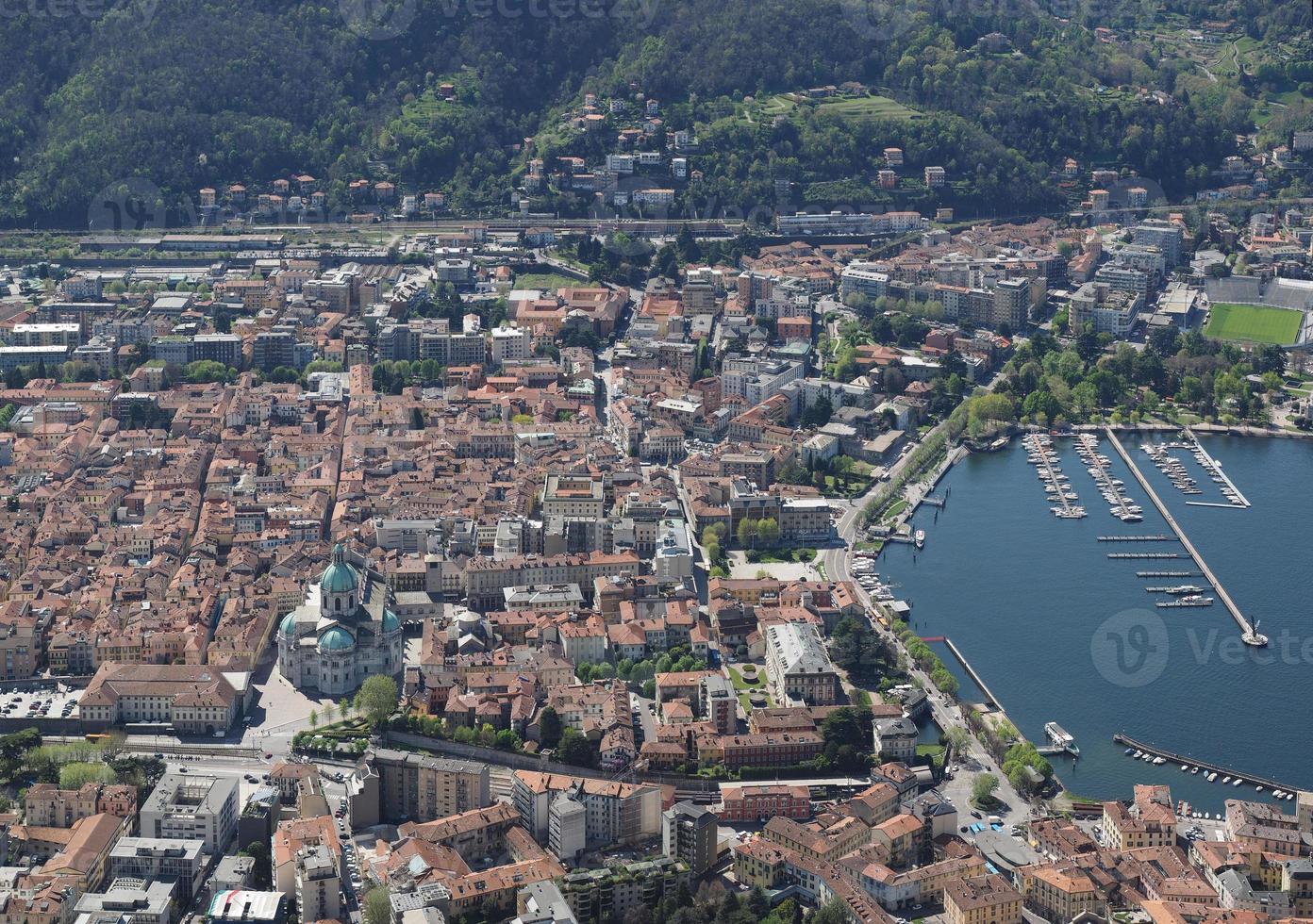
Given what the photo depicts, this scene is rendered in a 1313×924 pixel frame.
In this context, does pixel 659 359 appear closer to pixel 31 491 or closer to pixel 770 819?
pixel 31 491

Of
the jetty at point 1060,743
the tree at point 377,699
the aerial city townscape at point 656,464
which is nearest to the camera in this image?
the aerial city townscape at point 656,464

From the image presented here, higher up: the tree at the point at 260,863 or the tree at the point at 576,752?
the tree at the point at 576,752

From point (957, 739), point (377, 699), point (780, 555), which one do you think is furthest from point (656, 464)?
point (957, 739)

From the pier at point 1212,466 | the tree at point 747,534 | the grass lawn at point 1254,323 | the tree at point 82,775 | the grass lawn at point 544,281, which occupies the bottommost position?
the tree at point 82,775

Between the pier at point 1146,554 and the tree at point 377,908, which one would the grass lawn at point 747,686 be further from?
the pier at point 1146,554

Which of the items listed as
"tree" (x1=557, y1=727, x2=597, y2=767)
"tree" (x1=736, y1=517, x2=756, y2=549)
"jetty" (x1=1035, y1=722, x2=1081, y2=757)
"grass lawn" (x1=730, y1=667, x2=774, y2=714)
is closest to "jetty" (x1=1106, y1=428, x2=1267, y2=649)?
"jetty" (x1=1035, y1=722, x2=1081, y2=757)

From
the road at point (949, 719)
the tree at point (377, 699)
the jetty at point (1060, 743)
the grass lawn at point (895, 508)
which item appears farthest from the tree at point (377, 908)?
the grass lawn at point (895, 508)

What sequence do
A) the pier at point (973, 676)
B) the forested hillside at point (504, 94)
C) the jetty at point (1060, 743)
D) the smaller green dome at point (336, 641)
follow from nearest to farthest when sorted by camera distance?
1. the jetty at point (1060, 743)
2. the smaller green dome at point (336, 641)
3. the pier at point (973, 676)
4. the forested hillside at point (504, 94)

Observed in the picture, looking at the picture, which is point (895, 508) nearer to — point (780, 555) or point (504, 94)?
point (780, 555)
